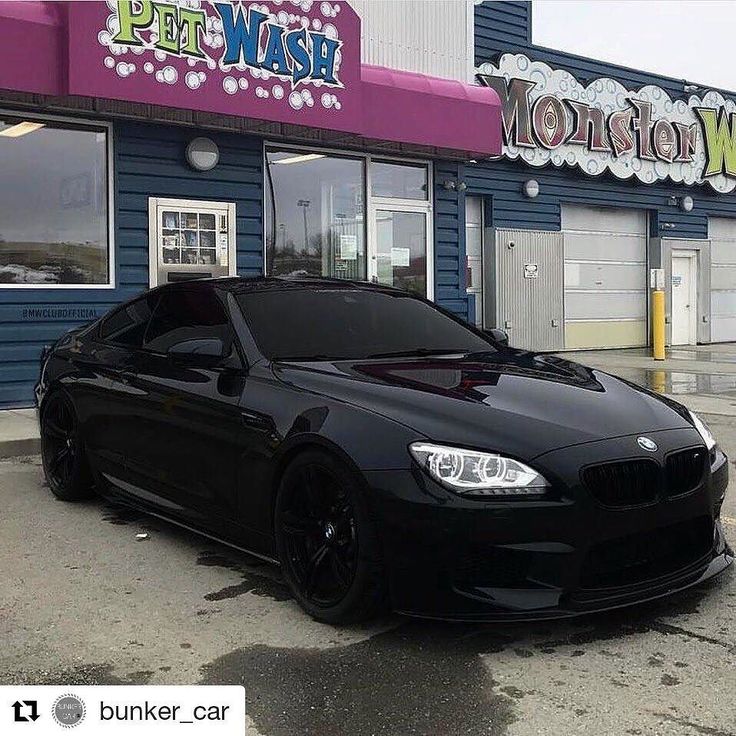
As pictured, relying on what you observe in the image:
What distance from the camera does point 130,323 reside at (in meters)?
5.45

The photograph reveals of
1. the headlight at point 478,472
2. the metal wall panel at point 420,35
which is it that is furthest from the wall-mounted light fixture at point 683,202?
the headlight at point 478,472

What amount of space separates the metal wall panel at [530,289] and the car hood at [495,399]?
11.2m

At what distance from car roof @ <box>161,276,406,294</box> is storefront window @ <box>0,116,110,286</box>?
4875 mm

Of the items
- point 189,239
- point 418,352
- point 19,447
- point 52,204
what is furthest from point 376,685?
point 189,239

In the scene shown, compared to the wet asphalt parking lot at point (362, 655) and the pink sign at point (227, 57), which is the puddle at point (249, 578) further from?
the pink sign at point (227, 57)

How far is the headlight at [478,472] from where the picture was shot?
3258mm

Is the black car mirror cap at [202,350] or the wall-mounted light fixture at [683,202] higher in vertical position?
the wall-mounted light fixture at [683,202]

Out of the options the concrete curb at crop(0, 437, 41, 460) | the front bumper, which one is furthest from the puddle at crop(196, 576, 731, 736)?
the concrete curb at crop(0, 437, 41, 460)

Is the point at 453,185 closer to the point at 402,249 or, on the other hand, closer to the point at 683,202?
the point at 402,249

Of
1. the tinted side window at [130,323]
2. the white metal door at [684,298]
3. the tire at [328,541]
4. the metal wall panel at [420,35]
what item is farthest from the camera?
the white metal door at [684,298]

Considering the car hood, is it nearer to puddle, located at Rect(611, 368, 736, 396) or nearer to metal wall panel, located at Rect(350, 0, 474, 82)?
puddle, located at Rect(611, 368, 736, 396)

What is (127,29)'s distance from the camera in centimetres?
880

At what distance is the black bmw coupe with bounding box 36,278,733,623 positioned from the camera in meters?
3.26

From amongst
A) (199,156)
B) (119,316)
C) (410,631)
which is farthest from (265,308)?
(199,156)
